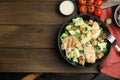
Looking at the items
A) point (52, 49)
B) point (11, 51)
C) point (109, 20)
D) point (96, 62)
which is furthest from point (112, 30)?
point (11, 51)

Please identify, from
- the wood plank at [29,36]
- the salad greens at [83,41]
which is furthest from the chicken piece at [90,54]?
the wood plank at [29,36]

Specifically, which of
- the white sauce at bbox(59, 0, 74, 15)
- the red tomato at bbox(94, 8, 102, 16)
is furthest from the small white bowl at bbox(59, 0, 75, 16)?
the red tomato at bbox(94, 8, 102, 16)

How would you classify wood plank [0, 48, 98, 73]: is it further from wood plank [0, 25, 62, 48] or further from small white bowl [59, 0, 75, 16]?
small white bowl [59, 0, 75, 16]

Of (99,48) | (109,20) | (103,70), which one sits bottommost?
(103,70)

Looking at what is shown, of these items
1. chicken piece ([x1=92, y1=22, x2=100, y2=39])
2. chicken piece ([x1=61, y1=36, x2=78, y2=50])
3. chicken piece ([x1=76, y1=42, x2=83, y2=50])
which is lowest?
chicken piece ([x1=76, y1=42, x2=83, y2=50])

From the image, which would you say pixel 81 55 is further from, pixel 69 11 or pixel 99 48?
pixel 69 11

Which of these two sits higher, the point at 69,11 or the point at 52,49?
the point at 69,11

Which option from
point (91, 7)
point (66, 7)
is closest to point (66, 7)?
point (66, 7)
